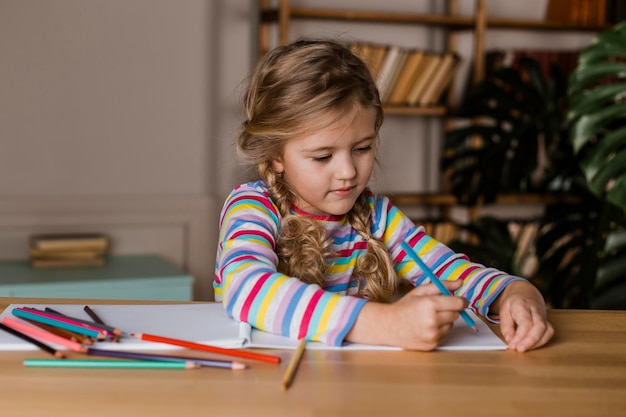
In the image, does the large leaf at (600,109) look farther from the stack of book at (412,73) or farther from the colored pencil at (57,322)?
the colored pencil at (57,322)

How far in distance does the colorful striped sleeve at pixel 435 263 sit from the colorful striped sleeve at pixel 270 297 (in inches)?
11.0

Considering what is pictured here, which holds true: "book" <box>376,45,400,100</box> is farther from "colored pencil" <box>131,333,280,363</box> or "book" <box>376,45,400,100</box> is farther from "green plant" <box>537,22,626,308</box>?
"colored pencil" <box>131,333,280,363</box>

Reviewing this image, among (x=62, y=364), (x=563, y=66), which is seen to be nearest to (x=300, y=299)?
(x=62, y=364)

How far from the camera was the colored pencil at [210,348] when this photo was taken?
37.1 inches

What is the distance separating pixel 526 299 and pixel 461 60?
2.61 m

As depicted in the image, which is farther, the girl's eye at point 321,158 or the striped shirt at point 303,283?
the girl's eye at point 321,158

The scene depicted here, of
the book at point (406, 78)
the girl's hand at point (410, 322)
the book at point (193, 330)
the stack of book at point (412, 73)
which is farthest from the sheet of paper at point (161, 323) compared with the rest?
the book at point (406, 78)

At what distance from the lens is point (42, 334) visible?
101 cm

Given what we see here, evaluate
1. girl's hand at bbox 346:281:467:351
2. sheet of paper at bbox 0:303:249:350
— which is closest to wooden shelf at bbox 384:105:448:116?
sheet of paper at bbox 0:303:249:350

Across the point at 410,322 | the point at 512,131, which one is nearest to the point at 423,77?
the point at 512,131

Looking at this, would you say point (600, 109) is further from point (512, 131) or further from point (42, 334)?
point (42, 334)

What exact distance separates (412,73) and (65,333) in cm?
282

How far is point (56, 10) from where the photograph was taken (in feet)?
10.8

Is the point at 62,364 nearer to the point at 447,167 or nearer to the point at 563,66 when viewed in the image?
the point at 447,167
